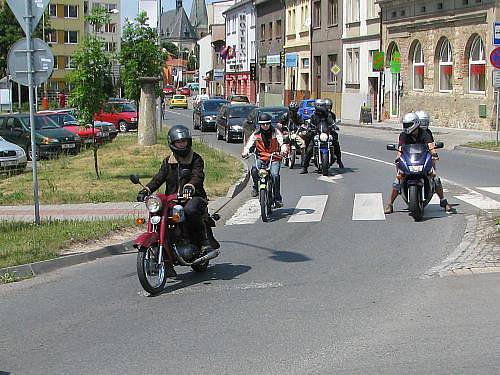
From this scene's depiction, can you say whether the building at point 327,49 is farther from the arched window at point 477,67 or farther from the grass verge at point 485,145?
the grass verge at point 485,145

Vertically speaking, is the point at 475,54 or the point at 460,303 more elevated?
the point at 475,54

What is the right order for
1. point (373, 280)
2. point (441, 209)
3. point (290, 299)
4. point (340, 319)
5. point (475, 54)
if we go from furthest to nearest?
1. point (475, 54)
2. point (441, 209)
3. point (373, 280)
4. point (290, 299)
5. point (340, 319)

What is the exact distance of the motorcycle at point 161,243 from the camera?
8.30 metres

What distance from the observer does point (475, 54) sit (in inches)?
1460

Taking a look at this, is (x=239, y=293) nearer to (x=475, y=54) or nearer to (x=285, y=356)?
(x=285, y=356)

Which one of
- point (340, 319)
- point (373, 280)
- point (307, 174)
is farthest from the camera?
point (307, 174)

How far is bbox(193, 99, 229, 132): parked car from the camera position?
42188 mm

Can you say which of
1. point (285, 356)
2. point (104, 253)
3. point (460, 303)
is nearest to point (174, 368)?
point (285, 356)

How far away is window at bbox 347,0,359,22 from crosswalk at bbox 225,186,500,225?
123 ft

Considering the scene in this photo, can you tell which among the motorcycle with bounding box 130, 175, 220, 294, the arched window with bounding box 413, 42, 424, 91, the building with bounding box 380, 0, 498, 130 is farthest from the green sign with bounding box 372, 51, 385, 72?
the motorcycle with bounding box 130, 175, 220, 294

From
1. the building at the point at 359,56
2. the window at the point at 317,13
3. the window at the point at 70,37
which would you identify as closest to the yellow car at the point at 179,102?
the window at the point at 70,37

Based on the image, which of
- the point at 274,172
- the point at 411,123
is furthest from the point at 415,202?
the point at 274,172

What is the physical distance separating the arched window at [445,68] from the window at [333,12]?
1702 cm

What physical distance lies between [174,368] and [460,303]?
289 cm
